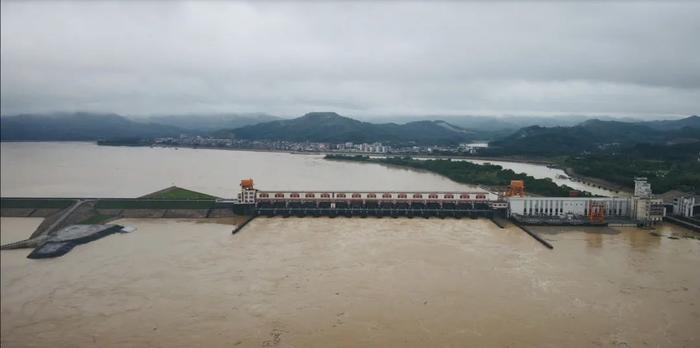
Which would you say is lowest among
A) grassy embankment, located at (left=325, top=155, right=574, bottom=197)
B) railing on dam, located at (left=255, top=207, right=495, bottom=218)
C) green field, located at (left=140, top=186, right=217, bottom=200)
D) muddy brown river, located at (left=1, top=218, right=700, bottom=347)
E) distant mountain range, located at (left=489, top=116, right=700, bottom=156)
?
muddy brown river, located at (left=1, top=218, right=700, bottom=347)

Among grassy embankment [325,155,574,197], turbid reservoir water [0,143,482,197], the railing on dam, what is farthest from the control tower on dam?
grassy embankment [325,155,574,197]

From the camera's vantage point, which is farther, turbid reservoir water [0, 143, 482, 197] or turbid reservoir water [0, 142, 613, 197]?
turbid reservoir water [0, 142, 613, 197]

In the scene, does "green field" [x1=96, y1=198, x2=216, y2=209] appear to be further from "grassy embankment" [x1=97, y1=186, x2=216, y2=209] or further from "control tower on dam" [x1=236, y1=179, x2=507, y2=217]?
"control tower on dam" [x1=236, y1=179, x2=507, y2=217]

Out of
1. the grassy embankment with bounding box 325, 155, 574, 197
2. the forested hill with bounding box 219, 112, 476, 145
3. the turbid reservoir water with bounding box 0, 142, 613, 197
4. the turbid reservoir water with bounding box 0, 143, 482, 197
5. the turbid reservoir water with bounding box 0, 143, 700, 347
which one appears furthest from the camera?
the forested hill with bounding box 219, 112, 476, 145

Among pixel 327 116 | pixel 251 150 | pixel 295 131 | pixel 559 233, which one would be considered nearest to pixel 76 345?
pixel 559 233

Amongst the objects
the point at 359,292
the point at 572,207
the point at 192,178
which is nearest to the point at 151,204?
the point at 192,178

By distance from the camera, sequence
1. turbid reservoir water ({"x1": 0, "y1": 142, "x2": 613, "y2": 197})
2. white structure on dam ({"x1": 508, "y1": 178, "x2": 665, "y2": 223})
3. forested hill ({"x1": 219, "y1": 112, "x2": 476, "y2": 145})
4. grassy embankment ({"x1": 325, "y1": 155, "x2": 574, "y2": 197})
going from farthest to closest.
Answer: forested hill ({"x1": 219, "y1": 112, "x2": 476, "y2": 145}), grassy embankment ({"x1": 325, "y1": 155, "x2": 574, "y2": 197}), turbid reservoir water ({"x1": 0, "y1": 142, "x2": 613, "y2": 197}), white structure on dam ({"x1": 508, "y1": 178, "x2": 665, "y2": 223})

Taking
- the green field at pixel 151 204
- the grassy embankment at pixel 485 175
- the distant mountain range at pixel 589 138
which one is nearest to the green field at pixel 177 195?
the green field at pixel 151 204

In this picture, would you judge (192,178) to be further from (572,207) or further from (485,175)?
(572,207)
